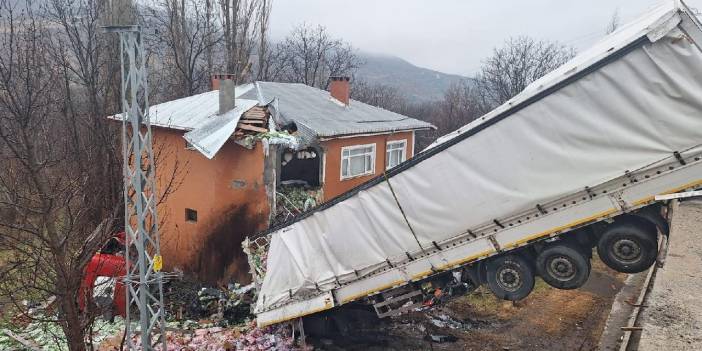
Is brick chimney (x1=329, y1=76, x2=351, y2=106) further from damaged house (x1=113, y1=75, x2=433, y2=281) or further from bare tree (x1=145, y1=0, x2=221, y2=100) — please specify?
bare tree (x1=145, y1=0, x2=221, y2=100)

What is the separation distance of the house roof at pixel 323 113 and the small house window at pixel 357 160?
0.64 m

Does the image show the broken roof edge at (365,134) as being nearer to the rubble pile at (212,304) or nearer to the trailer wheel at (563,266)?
the rubble pile at (212,304)

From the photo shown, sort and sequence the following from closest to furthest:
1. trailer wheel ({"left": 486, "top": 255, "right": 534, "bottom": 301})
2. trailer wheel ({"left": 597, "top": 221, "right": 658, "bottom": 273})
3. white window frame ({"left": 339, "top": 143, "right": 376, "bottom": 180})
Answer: trailer wheel ({"left": 597, "top": 221, "right": 658, "bottom": 273})
trailer wheel ({"left": 486, "top": 255, "right": 534, "bottom": 301})
white window frame ({"left": 339, "top": 143, "right": 376, "bottom": 180})

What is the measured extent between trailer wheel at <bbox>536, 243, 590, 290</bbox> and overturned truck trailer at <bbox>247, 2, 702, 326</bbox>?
15 millimetres

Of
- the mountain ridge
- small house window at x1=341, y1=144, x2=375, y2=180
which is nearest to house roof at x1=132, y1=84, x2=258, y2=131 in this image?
small house window at x1=341, y1=144, x2=375, y2=180

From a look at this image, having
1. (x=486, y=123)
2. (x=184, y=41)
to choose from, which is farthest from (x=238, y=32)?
(x=486, y=123)

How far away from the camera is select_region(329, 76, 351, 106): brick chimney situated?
58.1 ft

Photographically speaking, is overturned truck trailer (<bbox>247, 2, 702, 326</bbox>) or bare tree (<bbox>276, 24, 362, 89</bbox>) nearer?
overturned truck trailer (<bbox>247, 2, 702, 326</bbox>)

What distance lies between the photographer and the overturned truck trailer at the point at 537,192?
5.54 m

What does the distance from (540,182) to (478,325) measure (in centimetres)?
540

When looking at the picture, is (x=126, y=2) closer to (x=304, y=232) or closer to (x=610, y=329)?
(x=304, y=232)

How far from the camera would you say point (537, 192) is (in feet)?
20.7

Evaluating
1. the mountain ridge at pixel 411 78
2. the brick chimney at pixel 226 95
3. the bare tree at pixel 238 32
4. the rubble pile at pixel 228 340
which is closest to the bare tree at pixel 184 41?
the bare tree at pixel 238 32

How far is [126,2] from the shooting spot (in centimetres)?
805
